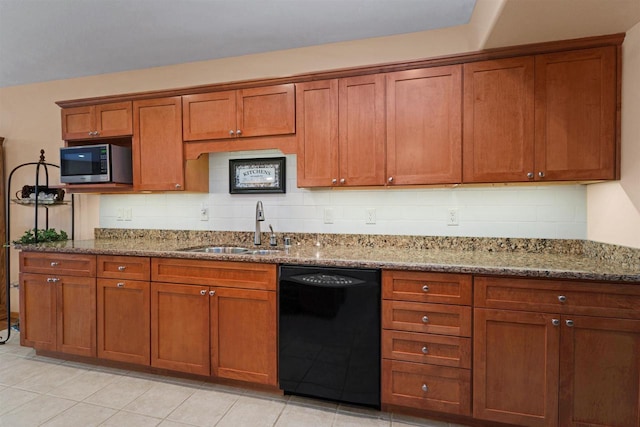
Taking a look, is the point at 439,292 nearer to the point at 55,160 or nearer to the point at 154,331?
the point at 154,331

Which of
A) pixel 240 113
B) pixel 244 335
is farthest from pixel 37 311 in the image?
pixel 240 113

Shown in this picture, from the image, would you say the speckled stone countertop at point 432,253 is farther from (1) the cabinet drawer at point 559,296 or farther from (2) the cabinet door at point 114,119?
(2) the cabinet door at point 114,119

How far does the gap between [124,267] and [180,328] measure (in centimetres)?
62

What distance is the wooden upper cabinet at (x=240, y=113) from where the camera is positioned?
2.37 m

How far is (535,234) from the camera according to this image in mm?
2219

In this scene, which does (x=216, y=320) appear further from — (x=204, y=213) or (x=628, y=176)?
(x=628, y=176)

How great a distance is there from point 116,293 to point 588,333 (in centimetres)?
294

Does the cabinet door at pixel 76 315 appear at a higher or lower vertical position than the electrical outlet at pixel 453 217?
lower

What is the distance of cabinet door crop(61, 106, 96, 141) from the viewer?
282cm

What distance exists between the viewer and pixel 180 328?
2256 mm

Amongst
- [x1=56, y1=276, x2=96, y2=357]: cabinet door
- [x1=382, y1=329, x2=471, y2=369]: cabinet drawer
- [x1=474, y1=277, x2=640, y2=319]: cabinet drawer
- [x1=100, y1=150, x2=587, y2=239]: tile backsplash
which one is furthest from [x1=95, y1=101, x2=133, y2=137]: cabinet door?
[x1=474, y1=277, x2=640, y2=319]: cabinet drawer

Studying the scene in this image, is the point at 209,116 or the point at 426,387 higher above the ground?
the point at 209,116

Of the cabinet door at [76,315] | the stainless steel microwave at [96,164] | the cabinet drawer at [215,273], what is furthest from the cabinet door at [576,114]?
the cabinet door at [76,315]

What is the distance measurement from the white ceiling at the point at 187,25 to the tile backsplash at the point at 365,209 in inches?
35.5
